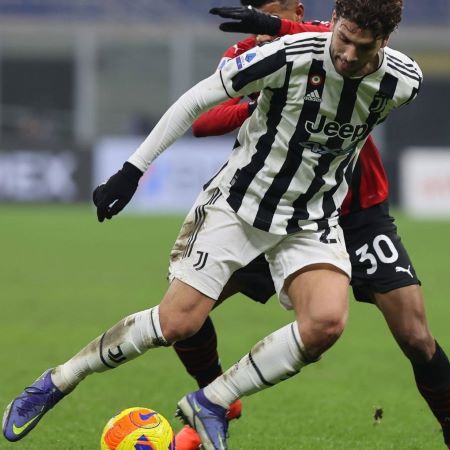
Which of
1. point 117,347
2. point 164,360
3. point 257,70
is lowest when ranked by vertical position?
point 164,360

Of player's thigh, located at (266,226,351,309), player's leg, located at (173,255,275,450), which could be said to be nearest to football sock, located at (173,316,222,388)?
player's leg, located at (173,255,275,450)

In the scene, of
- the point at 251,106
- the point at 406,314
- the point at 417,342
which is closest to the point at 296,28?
the point at 251,106

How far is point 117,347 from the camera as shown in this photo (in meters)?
5.07

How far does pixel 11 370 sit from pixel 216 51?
23063mm

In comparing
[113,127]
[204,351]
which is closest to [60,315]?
[204,351]

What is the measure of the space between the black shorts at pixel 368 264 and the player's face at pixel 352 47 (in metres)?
0.85

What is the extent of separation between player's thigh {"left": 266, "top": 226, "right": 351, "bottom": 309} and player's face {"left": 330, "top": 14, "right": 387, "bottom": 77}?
706 mm

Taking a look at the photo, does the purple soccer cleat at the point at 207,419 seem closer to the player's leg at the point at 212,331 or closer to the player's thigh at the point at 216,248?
the player's thigh at the point at 216,248

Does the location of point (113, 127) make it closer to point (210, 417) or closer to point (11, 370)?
point (11, 370)

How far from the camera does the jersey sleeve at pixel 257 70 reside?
477cm

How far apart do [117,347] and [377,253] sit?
1.20 metres

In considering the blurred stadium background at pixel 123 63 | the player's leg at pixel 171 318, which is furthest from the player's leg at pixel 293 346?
the blurred stadium background at pixel 123 63

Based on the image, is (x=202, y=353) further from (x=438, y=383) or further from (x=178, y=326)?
(x=438, y=383)

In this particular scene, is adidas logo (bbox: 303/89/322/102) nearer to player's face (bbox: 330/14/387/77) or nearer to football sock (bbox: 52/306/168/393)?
player's face (bbox: 330/14/387/77)
